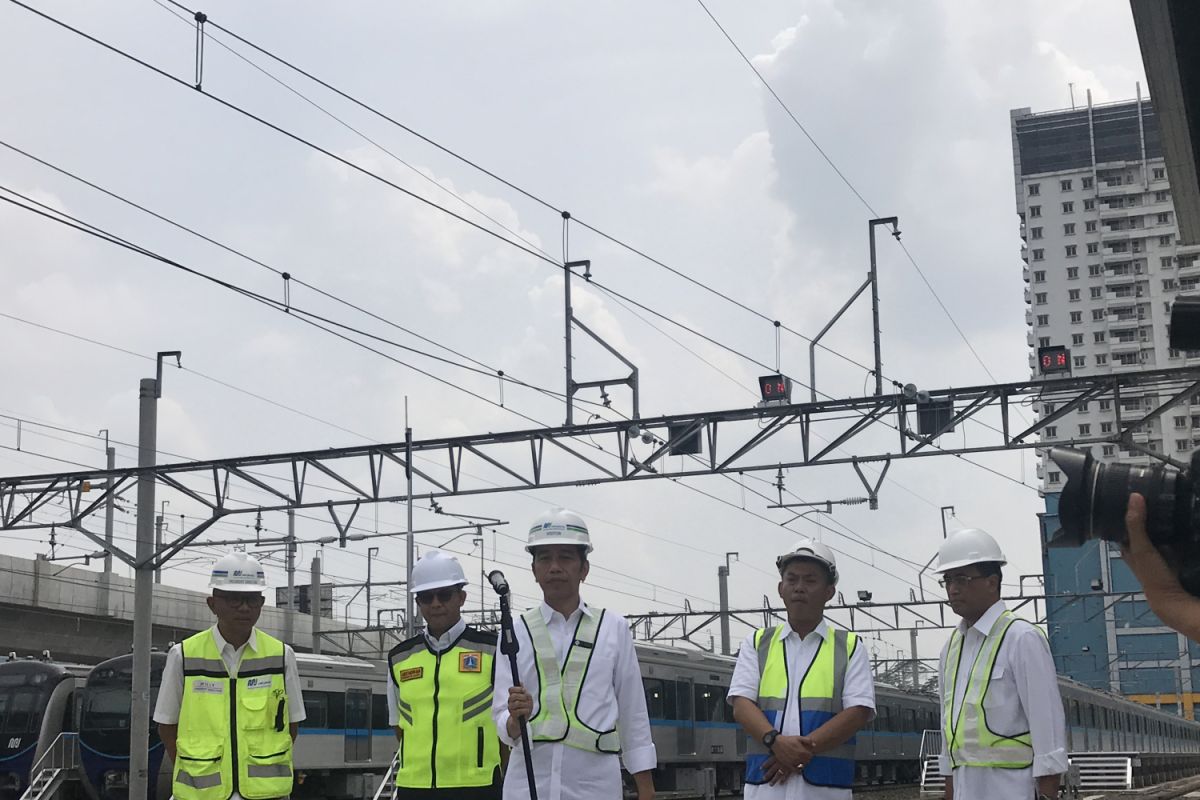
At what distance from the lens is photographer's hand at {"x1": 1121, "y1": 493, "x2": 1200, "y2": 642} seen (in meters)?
3.24

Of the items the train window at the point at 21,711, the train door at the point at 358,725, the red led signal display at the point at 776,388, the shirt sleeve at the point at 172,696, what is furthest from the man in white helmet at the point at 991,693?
the train window at the point at 21,711

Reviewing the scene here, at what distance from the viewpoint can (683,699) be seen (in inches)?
1119

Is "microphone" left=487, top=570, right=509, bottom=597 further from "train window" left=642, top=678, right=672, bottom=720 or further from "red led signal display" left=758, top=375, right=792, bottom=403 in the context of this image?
"train window" left=642, top=678, right=672, bottom=720

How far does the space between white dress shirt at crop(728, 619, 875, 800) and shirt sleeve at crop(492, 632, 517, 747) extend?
3.16 feet

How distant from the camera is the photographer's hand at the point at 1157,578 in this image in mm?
3244

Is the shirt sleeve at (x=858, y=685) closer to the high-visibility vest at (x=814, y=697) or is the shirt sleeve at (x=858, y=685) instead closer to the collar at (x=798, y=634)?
the high-visibility vest at (x=814, y=697)

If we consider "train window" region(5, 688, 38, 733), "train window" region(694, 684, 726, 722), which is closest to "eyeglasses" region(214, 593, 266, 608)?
"train window" region(5, 688, 38, 733)

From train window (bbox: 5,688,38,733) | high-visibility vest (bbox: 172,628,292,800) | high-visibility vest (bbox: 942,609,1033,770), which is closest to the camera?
high-visibility vest (bbox: 942,609,1033,770)

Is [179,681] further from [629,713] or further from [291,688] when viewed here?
[629,713]

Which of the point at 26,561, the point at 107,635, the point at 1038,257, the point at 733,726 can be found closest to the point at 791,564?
the point at 733,726

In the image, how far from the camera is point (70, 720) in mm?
26453

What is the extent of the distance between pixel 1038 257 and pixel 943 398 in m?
99.6

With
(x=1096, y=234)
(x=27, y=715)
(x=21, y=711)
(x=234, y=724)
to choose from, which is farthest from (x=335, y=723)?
(x=1096, y=234)

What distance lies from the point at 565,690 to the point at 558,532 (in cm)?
59
